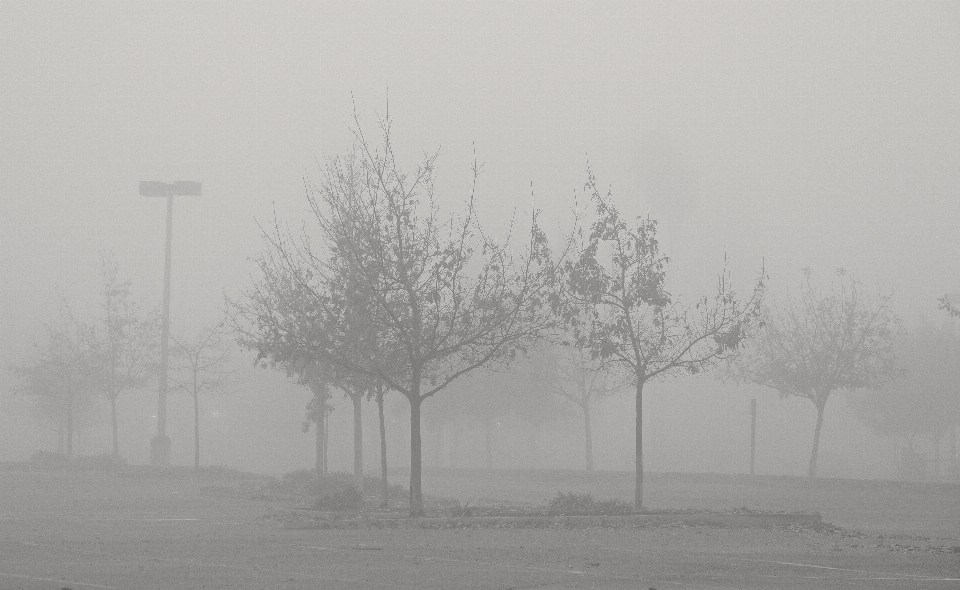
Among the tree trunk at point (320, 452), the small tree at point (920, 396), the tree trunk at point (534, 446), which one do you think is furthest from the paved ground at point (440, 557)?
the tree trunk at point (534, 446)

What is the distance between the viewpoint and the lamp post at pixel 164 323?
4216 centimetres

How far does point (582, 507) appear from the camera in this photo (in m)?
19.6

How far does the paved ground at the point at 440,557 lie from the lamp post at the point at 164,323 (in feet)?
74.7

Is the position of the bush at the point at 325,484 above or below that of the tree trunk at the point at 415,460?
below

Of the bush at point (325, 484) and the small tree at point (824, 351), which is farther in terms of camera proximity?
the small tree at point (824, 351)

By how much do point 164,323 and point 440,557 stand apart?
31.9 metres

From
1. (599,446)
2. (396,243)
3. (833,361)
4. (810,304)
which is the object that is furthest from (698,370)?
(599,446)

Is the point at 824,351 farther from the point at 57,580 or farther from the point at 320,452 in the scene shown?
the point at 57,580

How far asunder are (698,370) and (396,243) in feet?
21.8

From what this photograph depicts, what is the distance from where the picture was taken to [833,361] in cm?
3769

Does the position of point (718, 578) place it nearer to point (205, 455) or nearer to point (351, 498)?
point (351, 498)

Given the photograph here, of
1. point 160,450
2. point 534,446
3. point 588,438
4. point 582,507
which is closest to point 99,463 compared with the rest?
point 160,450

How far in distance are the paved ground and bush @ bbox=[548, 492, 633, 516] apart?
1834 millimetres

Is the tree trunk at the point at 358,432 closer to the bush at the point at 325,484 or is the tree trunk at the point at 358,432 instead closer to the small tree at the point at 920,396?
the bush at the point at 325,484
